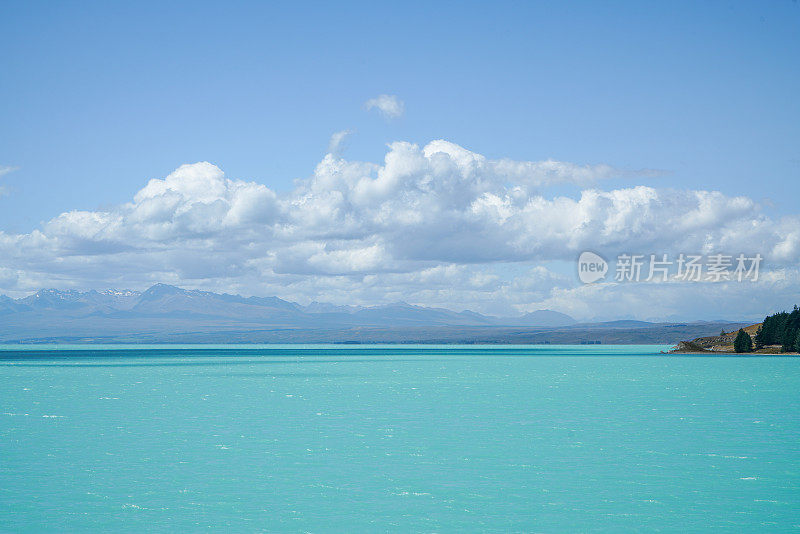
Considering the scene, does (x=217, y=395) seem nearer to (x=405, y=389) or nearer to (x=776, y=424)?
(x=405, y=389)

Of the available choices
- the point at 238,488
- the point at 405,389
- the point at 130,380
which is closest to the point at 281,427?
the point at 238,488

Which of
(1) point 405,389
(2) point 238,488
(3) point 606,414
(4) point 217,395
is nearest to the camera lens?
(2) point 238,488

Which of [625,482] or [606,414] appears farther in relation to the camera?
[606,414]

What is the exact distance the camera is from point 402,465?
43.7 metres

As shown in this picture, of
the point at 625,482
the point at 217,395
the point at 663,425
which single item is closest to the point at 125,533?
the point at 625,482

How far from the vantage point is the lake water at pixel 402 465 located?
32250 millimetres

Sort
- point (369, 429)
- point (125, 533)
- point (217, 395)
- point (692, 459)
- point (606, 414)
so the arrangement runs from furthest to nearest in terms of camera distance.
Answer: point (217, 395)
point (606, 414)
point (369, 429)
point (692, 459)
point (125, 533)

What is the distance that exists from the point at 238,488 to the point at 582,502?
52.2 feet

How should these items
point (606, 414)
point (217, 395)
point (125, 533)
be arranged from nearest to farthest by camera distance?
point (125, 533) → point (606, 414) → point (217, 395)

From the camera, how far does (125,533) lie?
2995 centimetres

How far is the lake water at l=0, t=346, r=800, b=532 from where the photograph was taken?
106ft

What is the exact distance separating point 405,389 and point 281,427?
1777 inches

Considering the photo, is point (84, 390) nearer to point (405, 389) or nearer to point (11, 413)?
point (11, 413)

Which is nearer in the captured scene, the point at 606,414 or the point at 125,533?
the point at 125,533
